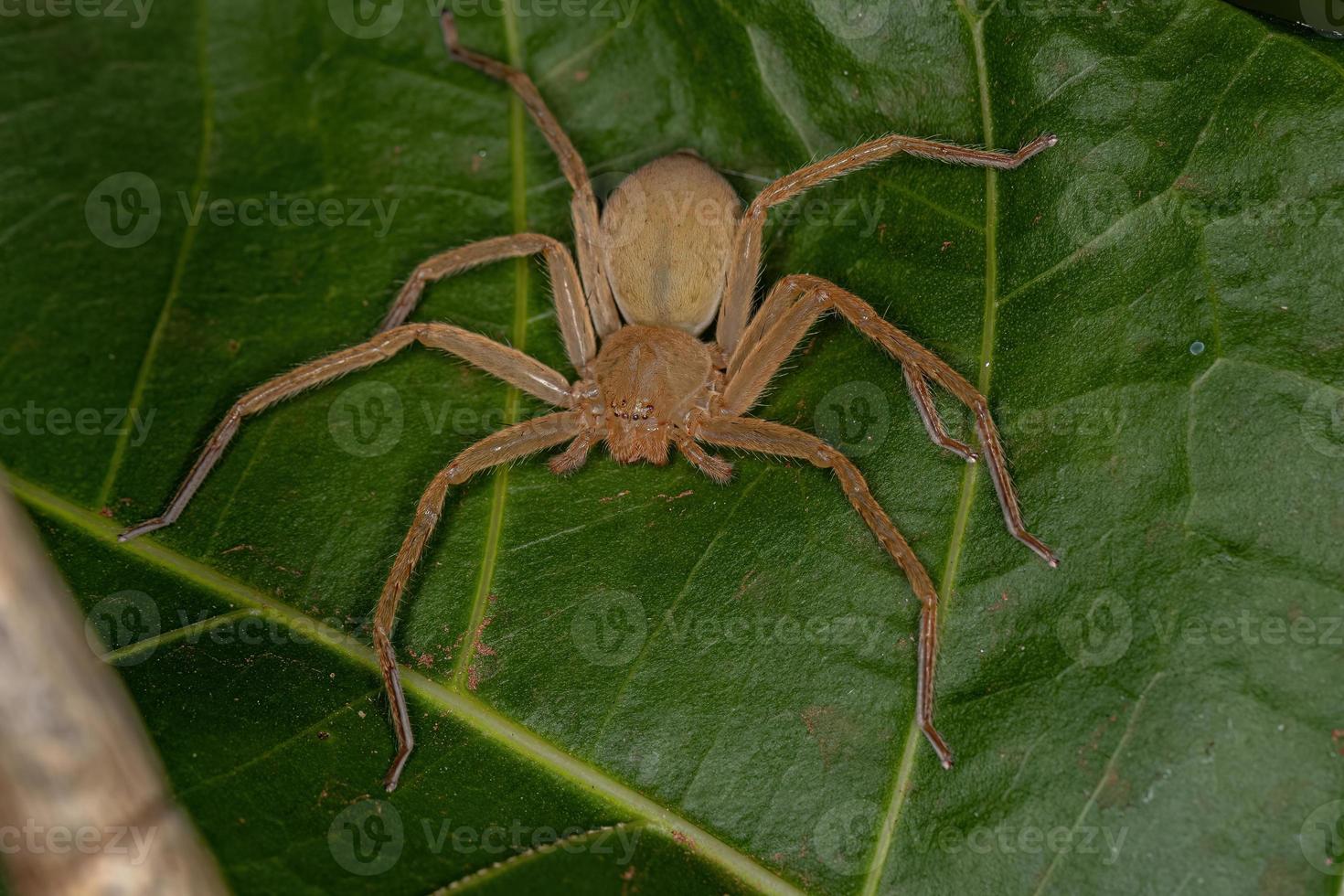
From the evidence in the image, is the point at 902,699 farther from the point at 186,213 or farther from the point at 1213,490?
the point at 186,213

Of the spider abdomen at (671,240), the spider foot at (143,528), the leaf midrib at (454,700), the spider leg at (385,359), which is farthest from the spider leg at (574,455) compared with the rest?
the spider foot at (143,528)

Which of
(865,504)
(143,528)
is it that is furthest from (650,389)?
(143,528)

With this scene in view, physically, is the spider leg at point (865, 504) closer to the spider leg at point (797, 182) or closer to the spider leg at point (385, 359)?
the spider leg at point (797, 182)

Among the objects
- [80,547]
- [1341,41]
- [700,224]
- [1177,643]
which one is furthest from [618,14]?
[1177,643]

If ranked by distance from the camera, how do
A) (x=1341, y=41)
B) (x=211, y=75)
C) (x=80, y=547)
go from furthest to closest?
(x=211, y=75), (x=80, y=547), (x=1341, y=41)

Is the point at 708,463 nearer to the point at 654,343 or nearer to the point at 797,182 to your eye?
the point at 654,343

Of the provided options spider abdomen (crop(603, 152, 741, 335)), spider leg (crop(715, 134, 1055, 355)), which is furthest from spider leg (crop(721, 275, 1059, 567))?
spider abdomen (crop(603, 152, 741, 335))
